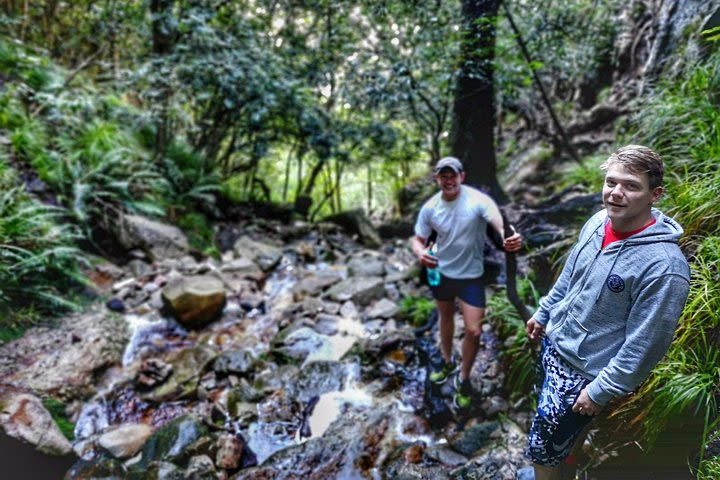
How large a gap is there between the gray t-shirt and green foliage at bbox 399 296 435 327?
6.49 feet

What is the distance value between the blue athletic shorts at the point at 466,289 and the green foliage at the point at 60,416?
3770 millimetres

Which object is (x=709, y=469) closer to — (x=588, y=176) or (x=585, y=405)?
(x=585, y=405)

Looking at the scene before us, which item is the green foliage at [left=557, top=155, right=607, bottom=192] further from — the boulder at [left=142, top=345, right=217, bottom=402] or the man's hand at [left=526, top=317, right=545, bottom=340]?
the boulder at [left=142, top=345, right=217, bottom=402]

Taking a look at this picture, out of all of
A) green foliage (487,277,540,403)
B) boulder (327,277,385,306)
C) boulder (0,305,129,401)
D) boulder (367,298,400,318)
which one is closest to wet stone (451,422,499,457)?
green foliage (487,277,540,403)

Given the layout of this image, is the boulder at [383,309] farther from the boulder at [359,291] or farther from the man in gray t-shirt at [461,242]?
the man in gray t-shirt at [461,242]

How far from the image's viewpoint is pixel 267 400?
4.29m

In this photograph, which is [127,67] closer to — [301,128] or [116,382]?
[301,128]

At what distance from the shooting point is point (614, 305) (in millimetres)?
1758

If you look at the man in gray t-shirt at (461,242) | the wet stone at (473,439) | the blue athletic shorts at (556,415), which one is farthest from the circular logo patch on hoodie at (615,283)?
the wet stone at (473,439)

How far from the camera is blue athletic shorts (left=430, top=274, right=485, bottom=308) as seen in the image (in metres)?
3.49

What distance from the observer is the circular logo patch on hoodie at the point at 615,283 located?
171 cm

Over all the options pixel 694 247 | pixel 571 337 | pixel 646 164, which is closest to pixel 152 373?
pixel 571 337

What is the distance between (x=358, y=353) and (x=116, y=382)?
9.21 ft

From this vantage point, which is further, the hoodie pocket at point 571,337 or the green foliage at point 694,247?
the green foliage at point 694,247
